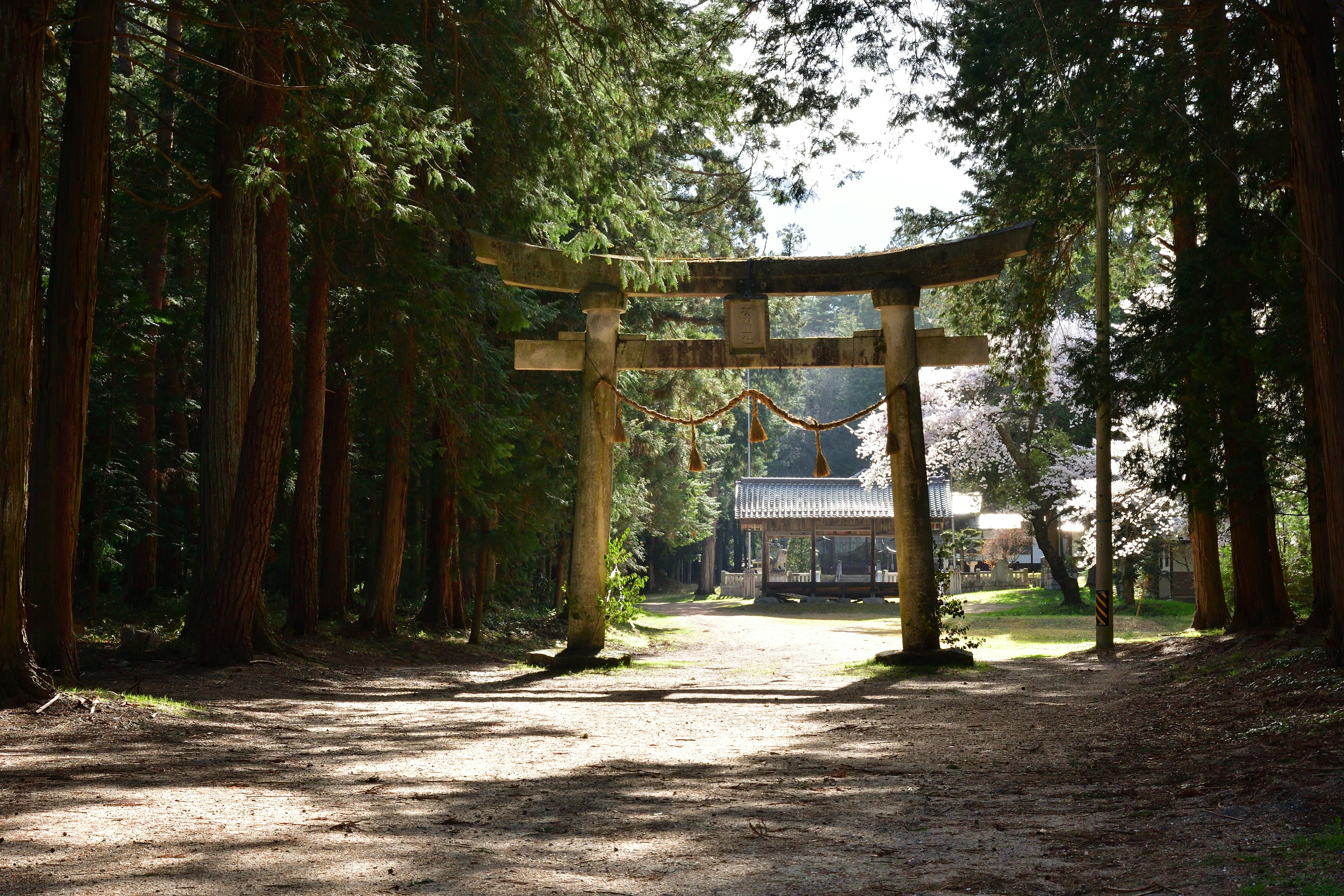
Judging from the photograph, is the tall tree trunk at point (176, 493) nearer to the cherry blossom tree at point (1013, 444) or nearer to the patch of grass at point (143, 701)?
the patch of grass at point (143, 701)

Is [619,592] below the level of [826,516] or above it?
below

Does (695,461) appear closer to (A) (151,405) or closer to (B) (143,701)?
(B) (143,701)

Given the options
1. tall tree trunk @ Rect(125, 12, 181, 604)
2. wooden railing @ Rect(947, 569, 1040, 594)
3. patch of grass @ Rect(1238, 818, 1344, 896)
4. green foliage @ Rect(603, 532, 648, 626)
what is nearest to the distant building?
wooden railing @ Rect(947, 569, 1040, 594)

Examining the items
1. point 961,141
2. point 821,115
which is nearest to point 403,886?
point 821,115

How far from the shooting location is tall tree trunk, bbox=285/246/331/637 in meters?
13.2

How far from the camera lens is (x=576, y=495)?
12664 mm

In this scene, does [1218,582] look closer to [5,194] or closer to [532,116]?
[532,116]

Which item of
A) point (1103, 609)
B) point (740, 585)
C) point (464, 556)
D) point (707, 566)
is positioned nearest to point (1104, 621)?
point (1103, 609)

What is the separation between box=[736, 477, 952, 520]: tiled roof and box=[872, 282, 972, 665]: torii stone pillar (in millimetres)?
22350

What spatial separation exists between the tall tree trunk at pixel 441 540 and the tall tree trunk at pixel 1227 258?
957cm

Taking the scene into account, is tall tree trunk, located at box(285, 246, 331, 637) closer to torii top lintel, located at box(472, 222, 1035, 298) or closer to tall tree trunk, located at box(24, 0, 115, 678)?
torii top lintel, located at box(472, 222, 1035, 298)

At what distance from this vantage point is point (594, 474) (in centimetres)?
1270

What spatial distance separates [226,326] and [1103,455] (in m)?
11.0

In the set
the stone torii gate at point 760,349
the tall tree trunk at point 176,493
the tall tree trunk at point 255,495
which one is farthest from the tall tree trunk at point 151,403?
the stone torii gate at point 760,349
